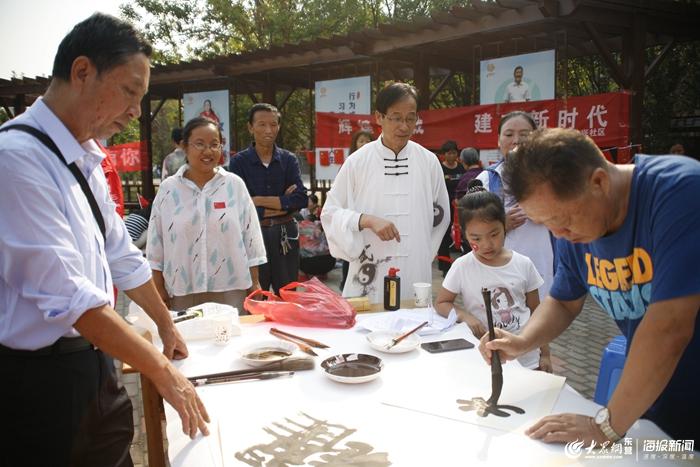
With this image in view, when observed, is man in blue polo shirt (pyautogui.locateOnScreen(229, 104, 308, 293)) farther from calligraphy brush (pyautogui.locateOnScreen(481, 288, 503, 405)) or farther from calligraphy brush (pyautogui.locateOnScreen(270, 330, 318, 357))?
calligraphy brush (pyautogui.locateOnScreen(481, 288, 503, 405))

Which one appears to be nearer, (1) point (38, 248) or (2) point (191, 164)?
(1) point (38, 248)

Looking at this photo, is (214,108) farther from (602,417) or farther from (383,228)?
(602,417)

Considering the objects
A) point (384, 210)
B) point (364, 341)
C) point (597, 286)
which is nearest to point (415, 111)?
point (384, 210)

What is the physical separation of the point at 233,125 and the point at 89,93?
30.3 feet

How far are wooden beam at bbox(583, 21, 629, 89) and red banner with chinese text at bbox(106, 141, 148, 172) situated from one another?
8978 mm

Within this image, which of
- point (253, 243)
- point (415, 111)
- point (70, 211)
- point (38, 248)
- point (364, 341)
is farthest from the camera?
point (253, 243)

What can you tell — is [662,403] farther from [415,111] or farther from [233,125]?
[233,125]

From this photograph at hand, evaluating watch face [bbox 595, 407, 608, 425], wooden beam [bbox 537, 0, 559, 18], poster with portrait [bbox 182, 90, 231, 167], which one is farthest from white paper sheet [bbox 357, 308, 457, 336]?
poster with portrait [bbox 182, 90, 231, 167]

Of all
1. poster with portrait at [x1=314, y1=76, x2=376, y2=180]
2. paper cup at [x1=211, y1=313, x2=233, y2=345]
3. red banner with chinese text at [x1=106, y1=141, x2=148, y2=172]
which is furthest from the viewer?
red banner with chinese text at [x1=106, y1=141, x2=148, y2=172]

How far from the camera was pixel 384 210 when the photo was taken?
3.11 meters

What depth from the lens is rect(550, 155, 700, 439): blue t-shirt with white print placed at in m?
1.20

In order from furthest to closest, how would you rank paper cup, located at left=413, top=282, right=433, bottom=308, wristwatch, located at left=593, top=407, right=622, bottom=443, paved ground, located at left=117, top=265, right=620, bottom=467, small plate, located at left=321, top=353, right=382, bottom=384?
paved ground, located at left=117, top=265, right=620, bottom=467 < paper cup, located at left=413, top=282, right=433, bottom=308 < small plate, located at left=321, top=353, right=382, bottom=384 < wristwatch, located at left=593, top=407, right=622, bottom=443

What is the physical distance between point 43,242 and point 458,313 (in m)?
1.79

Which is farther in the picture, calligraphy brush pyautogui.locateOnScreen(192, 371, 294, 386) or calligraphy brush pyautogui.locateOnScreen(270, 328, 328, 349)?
calligraphy brush pyautogui.locateOnScreen(270, 328, 328, 349)
